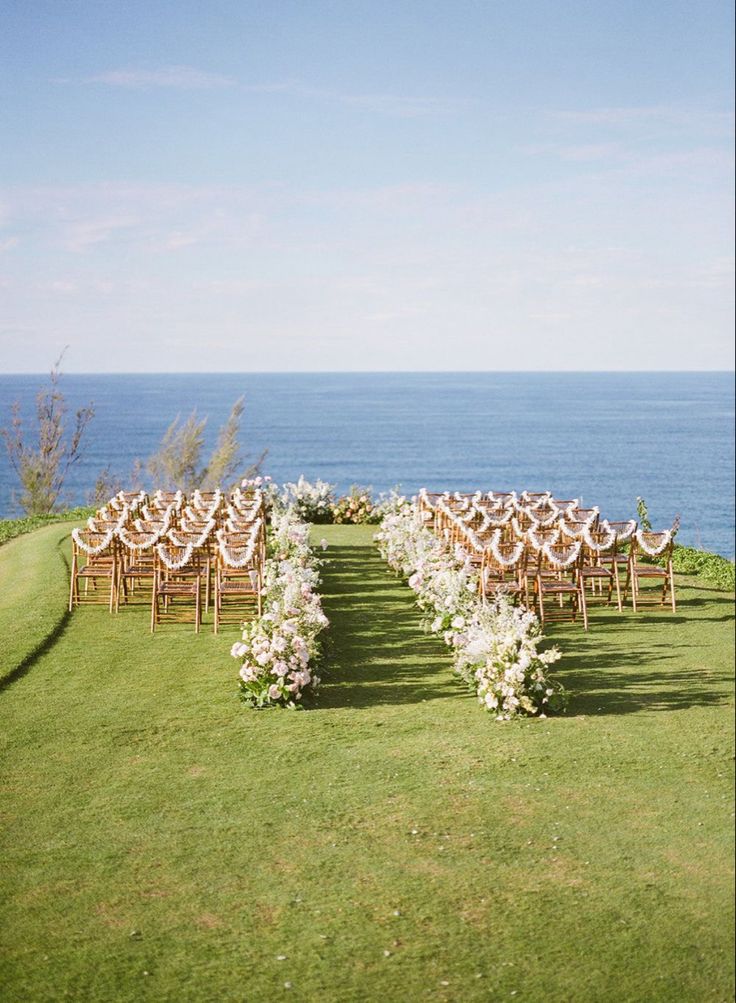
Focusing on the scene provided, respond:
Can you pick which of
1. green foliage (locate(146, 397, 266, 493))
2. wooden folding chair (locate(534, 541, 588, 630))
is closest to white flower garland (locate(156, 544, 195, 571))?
wooden folding chair (locate(534, 541, 588, 630))


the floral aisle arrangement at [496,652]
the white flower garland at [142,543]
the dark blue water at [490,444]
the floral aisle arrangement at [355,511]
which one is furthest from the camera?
the dark blue water at [490,444]

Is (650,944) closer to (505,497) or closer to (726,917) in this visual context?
(726,917)

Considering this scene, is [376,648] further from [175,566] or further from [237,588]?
[175,566]

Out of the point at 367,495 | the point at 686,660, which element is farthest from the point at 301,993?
the point at 367,495

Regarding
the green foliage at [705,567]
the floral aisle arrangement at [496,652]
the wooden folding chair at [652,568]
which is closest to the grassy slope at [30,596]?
the floral aisle arrangement at [496,652]

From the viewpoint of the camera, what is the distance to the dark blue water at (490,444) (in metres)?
65.6

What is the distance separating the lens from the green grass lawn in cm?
384

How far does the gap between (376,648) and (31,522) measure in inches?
487

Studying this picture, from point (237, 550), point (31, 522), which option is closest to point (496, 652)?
point (237, 550)

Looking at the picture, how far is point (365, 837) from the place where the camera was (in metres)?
5.23

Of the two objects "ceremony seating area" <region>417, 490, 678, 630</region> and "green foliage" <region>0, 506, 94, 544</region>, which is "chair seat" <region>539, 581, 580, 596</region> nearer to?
"ceremony seating area" <region>417, 490, 678, 630</region>

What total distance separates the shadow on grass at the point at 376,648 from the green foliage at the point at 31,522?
752cm

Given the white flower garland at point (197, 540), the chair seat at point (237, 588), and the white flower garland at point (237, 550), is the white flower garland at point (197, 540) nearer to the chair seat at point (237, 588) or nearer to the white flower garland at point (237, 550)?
the white flower garland at point (237, 550)

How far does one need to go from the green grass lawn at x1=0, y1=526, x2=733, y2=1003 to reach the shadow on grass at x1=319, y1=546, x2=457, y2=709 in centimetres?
5
